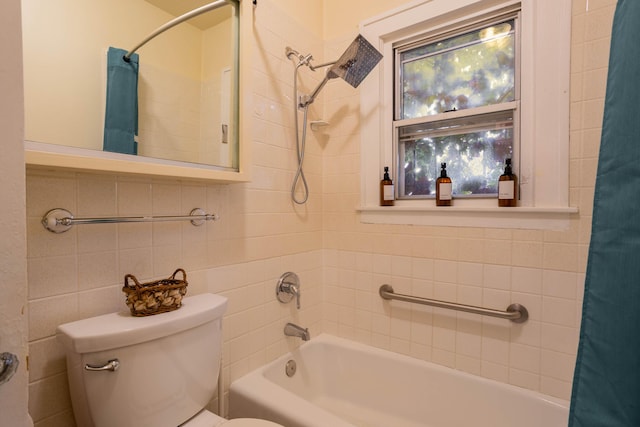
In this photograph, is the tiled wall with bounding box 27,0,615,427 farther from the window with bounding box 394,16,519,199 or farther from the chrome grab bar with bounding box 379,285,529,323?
the window with bounding box 394,16,519,199

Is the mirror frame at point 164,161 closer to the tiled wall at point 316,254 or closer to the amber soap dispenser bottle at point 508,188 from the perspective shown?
the tiled wall at point 316,254

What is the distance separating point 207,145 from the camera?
3.88ft

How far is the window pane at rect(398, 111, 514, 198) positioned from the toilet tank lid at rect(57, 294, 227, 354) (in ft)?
3.98

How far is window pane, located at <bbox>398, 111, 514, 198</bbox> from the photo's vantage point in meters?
1.48

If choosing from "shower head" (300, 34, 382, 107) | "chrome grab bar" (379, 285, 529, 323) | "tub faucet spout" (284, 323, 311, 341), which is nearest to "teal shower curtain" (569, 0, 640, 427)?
"chrome grab bar" (379, 285, 529, 323)

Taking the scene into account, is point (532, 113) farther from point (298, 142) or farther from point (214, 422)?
point (214, 422)

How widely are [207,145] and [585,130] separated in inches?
57.7

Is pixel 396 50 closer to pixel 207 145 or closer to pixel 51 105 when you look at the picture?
pixel 207 145

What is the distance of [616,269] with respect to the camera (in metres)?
0.46

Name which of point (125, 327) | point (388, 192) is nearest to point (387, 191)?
point (388, 192)

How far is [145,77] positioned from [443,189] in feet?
4.35

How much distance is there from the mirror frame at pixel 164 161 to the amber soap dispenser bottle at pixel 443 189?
930 mm

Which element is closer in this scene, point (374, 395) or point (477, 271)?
point (477, 271)

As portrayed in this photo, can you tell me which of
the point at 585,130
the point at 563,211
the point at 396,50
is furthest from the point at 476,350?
the point at 396,50
